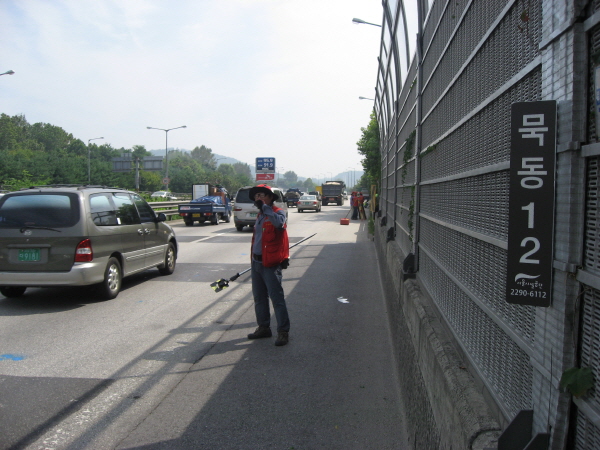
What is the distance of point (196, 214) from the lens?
87.7 feet

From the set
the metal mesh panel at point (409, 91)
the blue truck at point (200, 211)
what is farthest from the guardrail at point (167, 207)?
the metal mesh panel at point (409, 91)

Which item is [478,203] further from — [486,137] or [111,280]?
[111,280]

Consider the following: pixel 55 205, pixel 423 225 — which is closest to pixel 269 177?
pixel 55 205

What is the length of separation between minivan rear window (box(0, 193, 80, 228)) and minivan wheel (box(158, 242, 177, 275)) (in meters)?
3.26

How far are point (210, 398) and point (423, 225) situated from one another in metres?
2.45

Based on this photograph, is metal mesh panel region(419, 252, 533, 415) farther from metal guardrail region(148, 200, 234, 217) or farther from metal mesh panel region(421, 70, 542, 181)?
metal guardrail region(148, 200, 234, 217)

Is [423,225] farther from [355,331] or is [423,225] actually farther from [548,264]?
[548,264]

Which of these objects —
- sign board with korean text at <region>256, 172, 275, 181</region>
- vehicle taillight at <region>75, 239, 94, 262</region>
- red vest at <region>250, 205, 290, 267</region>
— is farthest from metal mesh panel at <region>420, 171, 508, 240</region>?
sign board with korean text at <region>256, 172, 275, 181</region>

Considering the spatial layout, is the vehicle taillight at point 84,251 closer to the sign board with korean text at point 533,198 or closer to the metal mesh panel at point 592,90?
the sign board with korean text at point 533,198

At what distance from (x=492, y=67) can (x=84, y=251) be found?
6.64 metres

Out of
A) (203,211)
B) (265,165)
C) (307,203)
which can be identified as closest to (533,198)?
(203,211)

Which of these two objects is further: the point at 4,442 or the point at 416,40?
the point at 416,40

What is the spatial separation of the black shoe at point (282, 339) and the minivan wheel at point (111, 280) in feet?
11.3

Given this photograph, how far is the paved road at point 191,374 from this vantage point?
3.85 m
